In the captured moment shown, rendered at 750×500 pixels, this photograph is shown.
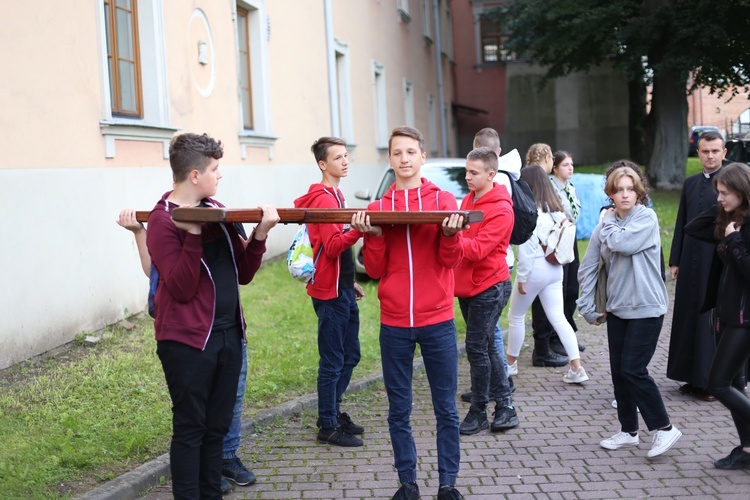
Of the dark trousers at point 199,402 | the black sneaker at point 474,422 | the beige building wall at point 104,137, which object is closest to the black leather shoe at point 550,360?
the black sneaker at point 474,422

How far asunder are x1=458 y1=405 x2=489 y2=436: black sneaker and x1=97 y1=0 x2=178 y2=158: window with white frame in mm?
4883

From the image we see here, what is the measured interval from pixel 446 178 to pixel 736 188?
746 cm

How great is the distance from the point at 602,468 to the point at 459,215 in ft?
7.04

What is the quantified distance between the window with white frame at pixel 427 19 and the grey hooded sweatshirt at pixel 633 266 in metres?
24.7

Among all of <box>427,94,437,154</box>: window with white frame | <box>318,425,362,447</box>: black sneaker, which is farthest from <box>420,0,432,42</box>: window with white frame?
<box>318,425,362,447</box>: black sneaker

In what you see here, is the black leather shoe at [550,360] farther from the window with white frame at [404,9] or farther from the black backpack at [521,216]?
the window with white frame at [404,9]

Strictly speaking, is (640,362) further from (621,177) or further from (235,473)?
(235,473)

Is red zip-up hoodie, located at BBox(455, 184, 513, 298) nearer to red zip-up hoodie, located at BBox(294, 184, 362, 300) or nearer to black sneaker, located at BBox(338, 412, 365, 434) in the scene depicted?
red zip-up hoodie, located at BBox(294, 184, 362, 300)

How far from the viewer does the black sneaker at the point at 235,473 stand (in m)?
4.87

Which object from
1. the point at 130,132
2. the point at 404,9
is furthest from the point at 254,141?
the point at 404,9

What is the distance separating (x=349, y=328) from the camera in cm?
559

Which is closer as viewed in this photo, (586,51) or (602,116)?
(586,51)

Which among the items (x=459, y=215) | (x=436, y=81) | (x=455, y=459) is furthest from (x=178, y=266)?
(x=436, y=81)

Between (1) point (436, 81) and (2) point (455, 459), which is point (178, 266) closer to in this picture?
(2) point (455, 459)
